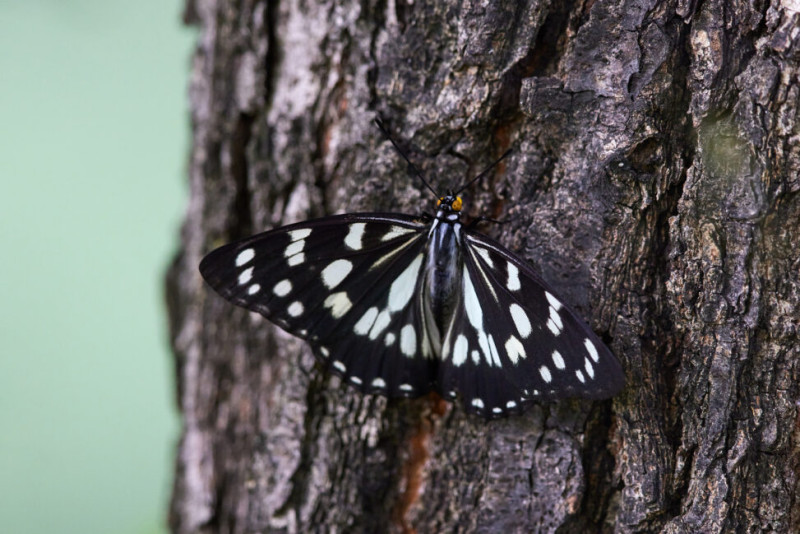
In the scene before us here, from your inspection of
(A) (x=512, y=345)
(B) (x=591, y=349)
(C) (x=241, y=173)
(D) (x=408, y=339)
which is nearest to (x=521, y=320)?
(A) (x=512, y=345)

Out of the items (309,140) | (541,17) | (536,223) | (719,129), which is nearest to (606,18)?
(541,17)

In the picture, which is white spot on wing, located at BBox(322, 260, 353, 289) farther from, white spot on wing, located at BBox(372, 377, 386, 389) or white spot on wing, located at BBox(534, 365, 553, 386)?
white spot on wing, located at BBox(534, 365, 553, 386)

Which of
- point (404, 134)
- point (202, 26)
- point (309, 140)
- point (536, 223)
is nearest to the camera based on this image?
point (536, 223)

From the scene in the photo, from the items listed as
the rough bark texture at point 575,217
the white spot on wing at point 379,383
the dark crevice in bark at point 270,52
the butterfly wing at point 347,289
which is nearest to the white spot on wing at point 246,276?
the butterfly wing at point 347,289

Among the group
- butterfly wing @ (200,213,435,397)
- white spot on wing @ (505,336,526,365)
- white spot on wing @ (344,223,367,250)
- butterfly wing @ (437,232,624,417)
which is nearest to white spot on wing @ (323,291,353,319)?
butterfly wing @ (200,213,435,397)

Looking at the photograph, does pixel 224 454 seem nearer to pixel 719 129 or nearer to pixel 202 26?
pixel 202 26

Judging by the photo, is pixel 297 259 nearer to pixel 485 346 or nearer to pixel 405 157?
pixel 405 157
